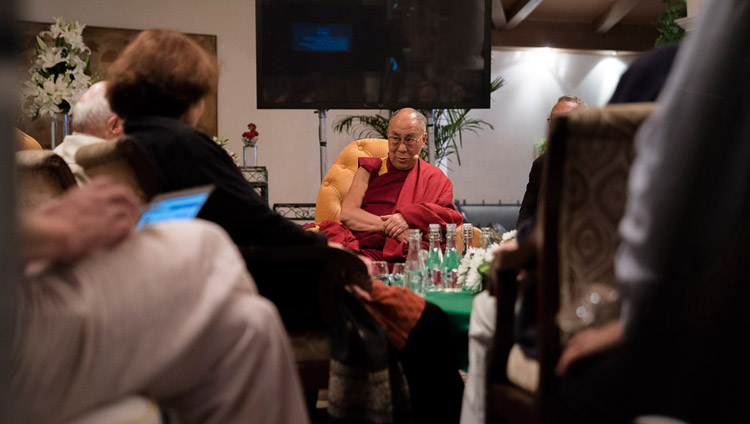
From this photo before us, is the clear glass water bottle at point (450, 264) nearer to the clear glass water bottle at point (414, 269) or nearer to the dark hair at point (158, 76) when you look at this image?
the clear glass water bottle at point (414, 269)

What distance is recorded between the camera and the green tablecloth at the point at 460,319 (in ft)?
7.14

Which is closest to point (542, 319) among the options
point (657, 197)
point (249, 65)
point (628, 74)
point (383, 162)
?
point (657, 197)

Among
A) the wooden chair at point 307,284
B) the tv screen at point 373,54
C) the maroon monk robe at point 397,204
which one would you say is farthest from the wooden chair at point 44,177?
the tv screen at point 373,54

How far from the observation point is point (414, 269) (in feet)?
7.98

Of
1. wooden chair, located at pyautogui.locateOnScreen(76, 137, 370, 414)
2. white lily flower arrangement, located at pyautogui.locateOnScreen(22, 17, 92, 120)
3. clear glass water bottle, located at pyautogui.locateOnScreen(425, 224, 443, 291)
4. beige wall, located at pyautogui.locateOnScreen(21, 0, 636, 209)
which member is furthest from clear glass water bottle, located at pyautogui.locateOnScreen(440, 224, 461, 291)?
beige wall, located at pyautogui.locateOnScreen(21, 0, 636, 209)

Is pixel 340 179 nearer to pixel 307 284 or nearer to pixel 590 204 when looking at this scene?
pixel 307 284

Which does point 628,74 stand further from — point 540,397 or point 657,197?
point 540,397

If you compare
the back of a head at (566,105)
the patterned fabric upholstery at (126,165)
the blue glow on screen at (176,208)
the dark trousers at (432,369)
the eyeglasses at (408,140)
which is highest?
the back of a head at (566,105)

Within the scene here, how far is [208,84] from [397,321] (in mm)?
938

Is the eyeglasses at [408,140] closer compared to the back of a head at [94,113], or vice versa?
the back of a head at [94,113]

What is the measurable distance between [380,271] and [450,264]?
0.28 metres

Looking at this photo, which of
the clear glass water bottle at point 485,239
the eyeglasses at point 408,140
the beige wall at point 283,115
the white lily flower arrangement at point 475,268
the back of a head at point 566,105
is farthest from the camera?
the beige wall at point 283,115

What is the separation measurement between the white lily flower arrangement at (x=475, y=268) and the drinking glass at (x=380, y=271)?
0.94ft

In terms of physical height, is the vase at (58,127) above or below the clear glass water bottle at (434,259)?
above
